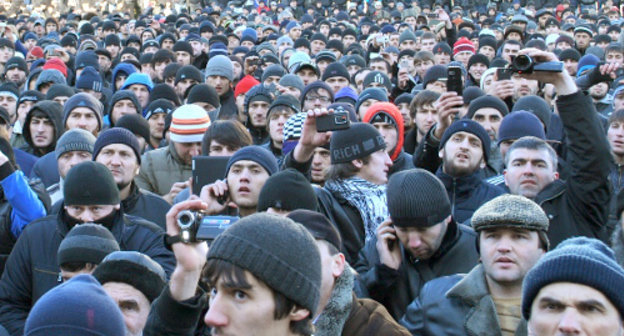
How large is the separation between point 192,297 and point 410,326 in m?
1.00

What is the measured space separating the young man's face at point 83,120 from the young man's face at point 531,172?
13.1 ft

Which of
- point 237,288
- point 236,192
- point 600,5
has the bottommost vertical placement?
point 600,5

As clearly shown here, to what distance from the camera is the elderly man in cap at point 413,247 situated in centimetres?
409

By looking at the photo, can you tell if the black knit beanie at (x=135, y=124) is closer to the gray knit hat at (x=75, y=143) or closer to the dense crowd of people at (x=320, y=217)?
the dense crowd of people at (x=320, y=217)

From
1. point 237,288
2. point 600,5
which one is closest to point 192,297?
point 237,288

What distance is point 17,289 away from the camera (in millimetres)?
4523

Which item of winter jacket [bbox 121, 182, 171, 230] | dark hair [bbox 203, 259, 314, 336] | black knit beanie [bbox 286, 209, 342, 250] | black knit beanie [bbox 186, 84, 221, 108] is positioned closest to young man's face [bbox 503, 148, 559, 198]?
black knit beanie [bbox 286, 209, 342, 250]

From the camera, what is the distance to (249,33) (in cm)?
1705

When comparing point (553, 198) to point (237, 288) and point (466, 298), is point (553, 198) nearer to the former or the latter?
point (466, 298)

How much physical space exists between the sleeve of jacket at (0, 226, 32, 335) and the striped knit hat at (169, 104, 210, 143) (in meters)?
2.23

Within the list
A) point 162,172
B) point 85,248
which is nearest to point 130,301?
point 85,248

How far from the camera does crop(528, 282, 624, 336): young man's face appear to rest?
2.90 m

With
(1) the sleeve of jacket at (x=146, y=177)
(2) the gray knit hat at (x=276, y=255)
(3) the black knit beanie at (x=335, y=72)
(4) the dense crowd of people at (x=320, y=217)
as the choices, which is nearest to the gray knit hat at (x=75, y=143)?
(4) the dense crowd of people at (x=320, y=217)

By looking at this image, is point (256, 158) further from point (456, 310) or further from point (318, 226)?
point (456, 310)
